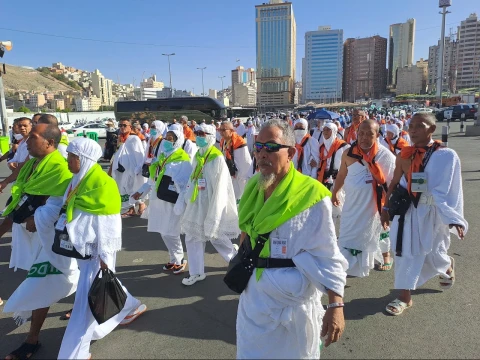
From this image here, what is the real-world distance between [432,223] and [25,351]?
155 inches

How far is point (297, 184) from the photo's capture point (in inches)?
78.7

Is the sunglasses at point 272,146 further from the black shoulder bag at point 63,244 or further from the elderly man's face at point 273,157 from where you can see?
the black shoulder bag at point 63,244

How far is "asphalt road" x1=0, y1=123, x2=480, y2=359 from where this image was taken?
3.05 m

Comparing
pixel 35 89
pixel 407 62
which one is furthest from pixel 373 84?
pixel 35 89

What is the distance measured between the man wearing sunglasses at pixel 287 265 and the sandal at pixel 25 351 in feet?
A: 6.79

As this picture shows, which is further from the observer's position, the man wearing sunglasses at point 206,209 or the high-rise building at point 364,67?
the high-rise building at point 364,67

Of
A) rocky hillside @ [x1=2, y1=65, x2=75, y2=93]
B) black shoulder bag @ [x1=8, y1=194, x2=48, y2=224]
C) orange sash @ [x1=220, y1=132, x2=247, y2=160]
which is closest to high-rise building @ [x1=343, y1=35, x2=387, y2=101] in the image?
rocky hillside @ [x1=2, y1=65, x2=75, y2=93]

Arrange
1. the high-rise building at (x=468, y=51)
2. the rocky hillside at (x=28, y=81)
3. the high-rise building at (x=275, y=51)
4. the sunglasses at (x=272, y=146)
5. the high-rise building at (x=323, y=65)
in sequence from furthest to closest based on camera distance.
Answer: the high-rise building at (x=323, y=65), the high-rise building at (x=468, y=51), the high-rise building at (x=275, y=51), the rocky hillside at (x=28, y=81), the sunglasses at (x=272, y=146)

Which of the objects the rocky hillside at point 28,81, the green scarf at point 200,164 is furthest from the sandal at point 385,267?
the rocky hillside at point 28,81

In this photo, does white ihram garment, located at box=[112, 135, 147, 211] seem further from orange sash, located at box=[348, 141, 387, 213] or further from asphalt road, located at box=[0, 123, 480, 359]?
orange sash, located at box=[348, 141, 387, 213]

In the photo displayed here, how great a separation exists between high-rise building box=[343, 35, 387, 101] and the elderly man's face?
5556 inches

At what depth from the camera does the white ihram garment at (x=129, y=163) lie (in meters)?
7.32

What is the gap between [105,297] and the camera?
290 cm

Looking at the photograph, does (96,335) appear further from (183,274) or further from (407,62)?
(407,62)
